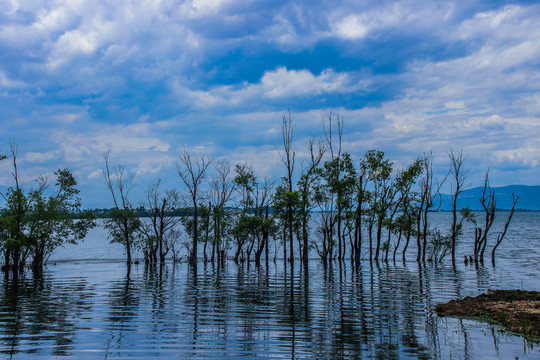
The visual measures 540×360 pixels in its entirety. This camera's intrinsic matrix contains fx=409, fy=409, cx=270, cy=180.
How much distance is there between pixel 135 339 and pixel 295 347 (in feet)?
15.2

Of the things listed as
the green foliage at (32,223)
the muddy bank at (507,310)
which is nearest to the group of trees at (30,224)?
the green foliage at (32,223)

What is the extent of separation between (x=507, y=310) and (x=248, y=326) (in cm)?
910

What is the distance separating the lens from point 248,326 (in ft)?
44.1

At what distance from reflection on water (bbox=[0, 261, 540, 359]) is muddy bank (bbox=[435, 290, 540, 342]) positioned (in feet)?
2.16

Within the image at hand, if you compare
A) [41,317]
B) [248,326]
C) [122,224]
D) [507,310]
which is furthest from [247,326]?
[122,224]

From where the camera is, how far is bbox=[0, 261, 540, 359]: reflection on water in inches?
414

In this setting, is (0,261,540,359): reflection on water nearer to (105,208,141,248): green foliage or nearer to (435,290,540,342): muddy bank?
(435,290,540,342): muddy bank

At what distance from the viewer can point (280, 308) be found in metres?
16.8

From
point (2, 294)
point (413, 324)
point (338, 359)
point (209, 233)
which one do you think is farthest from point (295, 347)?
point (209, 233)

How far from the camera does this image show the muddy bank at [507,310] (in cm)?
1238

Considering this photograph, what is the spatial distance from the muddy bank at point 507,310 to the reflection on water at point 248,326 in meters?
0.66

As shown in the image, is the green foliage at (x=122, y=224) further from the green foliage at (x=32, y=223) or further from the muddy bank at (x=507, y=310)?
the muddy bank at (x=507, y=310)

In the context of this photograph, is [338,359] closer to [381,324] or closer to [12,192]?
[381,324]

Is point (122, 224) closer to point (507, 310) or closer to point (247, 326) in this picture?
point (247, 326)
